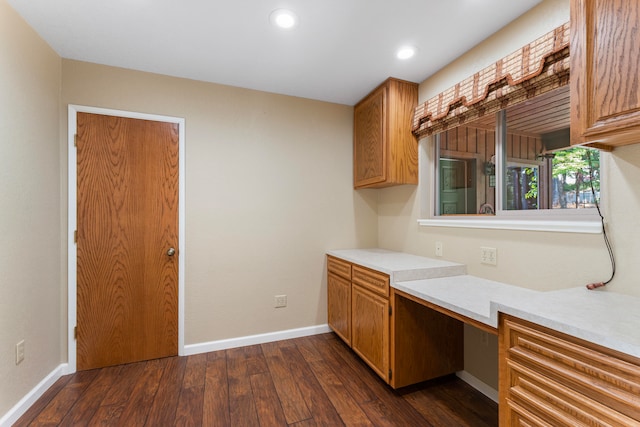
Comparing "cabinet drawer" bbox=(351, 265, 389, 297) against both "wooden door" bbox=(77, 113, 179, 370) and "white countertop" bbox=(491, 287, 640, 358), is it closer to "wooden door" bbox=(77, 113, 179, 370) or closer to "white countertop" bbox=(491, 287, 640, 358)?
"white countertop" bbox=(491, 287, 640, 358)

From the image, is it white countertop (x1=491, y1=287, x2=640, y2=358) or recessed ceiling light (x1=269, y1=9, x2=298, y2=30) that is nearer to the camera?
white countertop (x1=491, y1=287, x2=640, y2=358)

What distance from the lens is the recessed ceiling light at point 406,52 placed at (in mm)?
2082

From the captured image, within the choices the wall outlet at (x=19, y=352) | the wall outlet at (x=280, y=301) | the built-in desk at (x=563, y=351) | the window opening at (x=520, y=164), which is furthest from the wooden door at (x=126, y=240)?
the window opening at (x=520, y=164)

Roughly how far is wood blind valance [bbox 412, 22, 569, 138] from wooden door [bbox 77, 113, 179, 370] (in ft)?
7.41

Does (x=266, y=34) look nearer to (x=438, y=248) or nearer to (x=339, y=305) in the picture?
(x=438, y=248)

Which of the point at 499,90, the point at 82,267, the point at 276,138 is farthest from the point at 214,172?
the point at 499,90

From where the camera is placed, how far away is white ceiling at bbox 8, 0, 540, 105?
5.52ft

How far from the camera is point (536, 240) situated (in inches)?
65.2

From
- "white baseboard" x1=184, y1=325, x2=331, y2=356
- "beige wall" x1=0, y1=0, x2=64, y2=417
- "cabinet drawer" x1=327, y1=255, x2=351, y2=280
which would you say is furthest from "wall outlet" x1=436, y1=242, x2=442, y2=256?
"beige wall" x1=0, y1=0, x2=64, y2=417

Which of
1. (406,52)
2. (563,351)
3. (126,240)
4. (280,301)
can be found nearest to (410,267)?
(563,351)

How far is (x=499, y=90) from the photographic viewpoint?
→ 177cm

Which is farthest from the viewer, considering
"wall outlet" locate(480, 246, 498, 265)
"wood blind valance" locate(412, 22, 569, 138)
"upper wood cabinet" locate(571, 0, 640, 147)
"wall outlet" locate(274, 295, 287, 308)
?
Answer: "wall outlet" locate(274, 295, 287, 308)

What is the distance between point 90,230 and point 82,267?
30 centimetres

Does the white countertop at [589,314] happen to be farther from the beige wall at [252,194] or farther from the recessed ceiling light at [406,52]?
the beige wall at [252,194]
